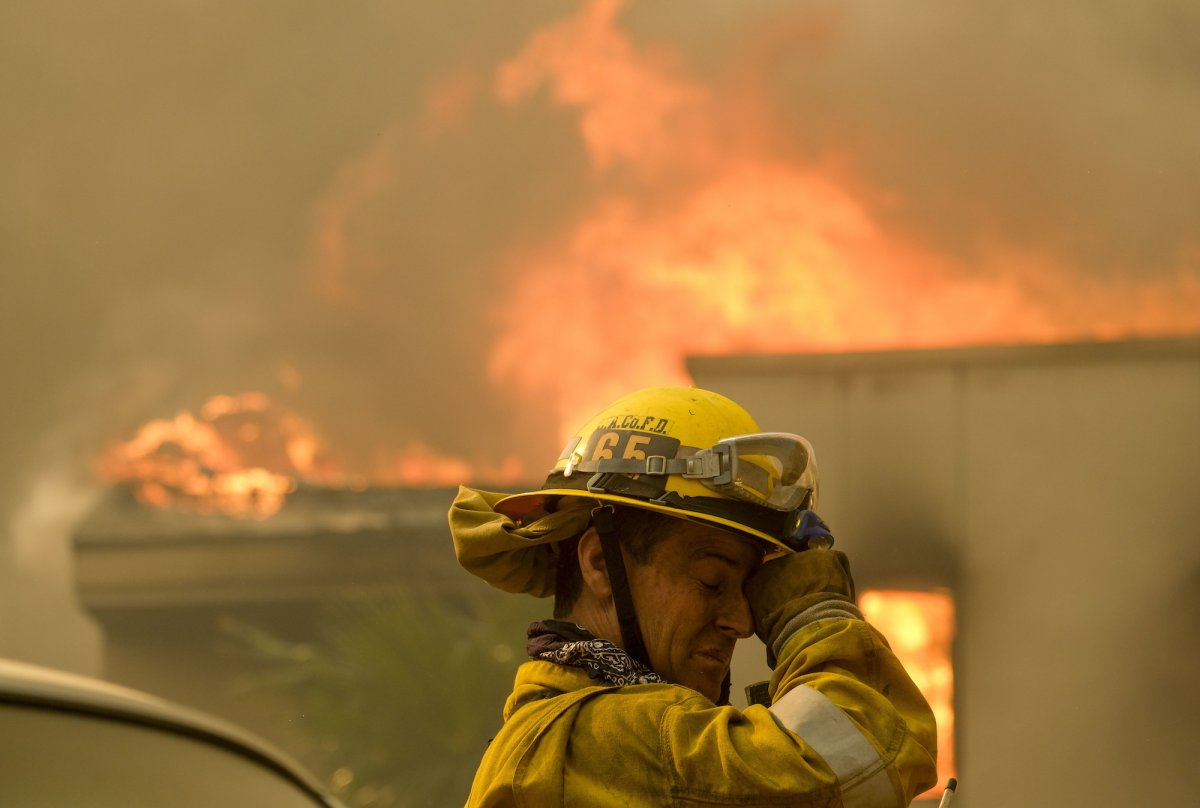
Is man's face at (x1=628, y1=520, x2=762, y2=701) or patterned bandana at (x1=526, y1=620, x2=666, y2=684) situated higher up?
man's face at (x1=628, y1=520, x2=762, y2=701)

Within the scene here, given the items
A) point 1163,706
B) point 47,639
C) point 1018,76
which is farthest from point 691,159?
point 47,639

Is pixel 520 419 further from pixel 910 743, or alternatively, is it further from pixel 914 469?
pixel 910 743

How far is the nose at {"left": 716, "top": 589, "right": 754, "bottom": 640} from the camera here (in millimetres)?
2420

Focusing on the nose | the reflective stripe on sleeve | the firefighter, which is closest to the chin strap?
the firefighter

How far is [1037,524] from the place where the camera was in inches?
344

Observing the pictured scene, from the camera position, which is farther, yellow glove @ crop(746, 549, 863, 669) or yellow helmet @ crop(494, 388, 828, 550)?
yellow helmet @ crop(494, 388, 828, 550)

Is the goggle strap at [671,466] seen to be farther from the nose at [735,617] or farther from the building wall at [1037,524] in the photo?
the building wall at [1037,524]

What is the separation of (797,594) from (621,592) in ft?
1.04

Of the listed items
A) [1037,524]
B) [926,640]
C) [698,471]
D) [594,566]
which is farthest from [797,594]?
[1037,524]

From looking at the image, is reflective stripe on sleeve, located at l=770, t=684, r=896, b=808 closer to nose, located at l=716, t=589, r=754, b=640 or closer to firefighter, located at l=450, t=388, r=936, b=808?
firefighter, located at l=450, t=388, r=936, b=808

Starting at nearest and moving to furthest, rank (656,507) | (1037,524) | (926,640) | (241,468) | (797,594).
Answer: (797,594) → (656,507) → (926,640) → (1037,524) → (241,468)

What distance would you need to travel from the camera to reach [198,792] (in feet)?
4.57

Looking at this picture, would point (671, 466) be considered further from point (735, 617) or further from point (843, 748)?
point (843, 748)

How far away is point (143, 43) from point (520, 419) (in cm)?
1056
